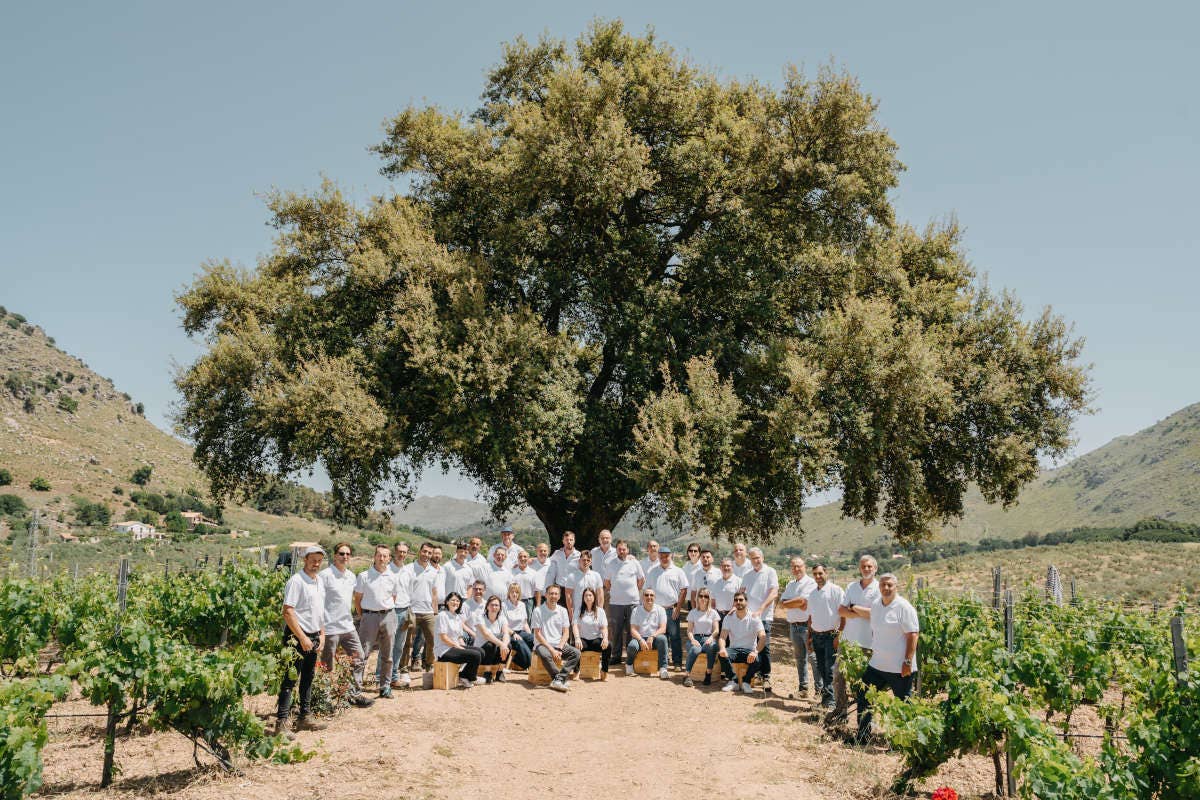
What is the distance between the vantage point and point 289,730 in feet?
29.8

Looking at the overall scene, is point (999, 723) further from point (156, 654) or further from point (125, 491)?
point (125, 491)

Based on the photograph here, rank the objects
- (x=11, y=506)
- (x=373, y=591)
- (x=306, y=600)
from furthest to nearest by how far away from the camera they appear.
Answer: (x=11, y=506) → (x=373, y=591) → (x=306, y=600)

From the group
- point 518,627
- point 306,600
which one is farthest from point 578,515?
point 306,600

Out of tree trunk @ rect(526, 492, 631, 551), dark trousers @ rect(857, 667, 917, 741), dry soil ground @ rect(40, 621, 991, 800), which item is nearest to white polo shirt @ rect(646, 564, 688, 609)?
dry soil ground @ rect(40, 621, 991, 800)

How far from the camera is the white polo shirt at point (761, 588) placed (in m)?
12.2

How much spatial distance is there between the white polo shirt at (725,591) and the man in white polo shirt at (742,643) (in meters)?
0.47

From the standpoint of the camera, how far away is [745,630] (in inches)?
471

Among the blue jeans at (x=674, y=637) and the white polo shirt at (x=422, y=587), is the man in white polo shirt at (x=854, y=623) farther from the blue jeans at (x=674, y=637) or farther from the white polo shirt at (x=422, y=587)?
the white polo shirt at (x=422, y=587)

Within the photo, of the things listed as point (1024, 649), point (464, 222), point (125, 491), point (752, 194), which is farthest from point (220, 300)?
point (125, 491)

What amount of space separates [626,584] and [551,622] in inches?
59.2

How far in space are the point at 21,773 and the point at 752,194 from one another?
57.8 ft

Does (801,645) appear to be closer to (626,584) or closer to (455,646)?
(626,584)

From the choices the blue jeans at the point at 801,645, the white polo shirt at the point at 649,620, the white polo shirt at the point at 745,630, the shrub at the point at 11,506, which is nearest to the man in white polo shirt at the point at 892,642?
the blue jeans at the point at 801,645

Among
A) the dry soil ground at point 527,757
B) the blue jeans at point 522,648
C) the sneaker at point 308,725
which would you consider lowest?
the dry soil ground at point 527,757
